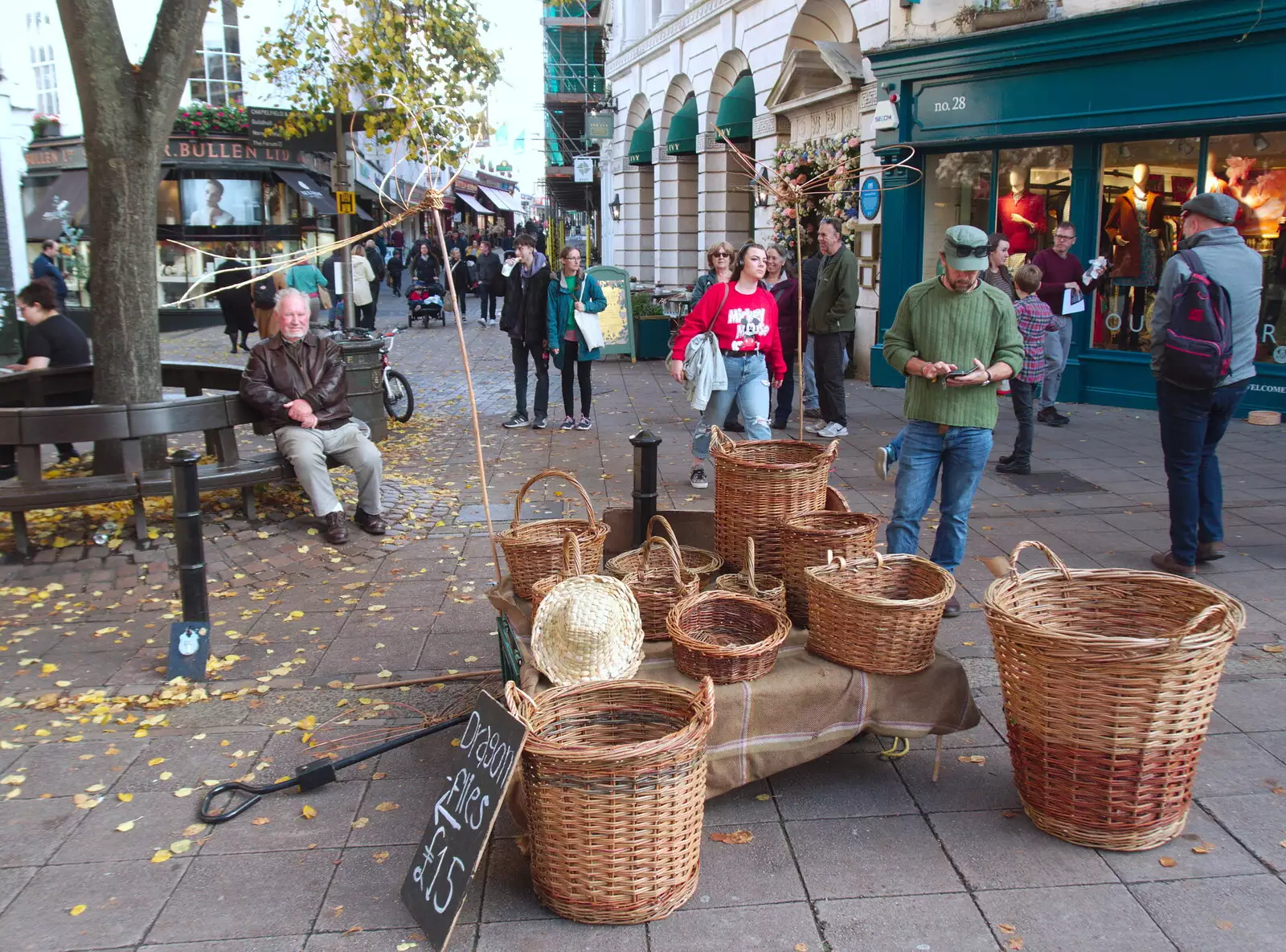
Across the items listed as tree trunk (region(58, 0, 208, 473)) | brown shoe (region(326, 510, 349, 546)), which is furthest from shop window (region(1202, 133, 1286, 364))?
tree trunk (region(58, 0, 208, 473))

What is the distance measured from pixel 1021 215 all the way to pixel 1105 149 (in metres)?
1.19

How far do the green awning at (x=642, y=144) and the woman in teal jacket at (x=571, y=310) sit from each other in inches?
587

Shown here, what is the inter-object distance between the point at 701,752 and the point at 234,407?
15.6 feet

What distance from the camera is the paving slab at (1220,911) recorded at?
2.80 m

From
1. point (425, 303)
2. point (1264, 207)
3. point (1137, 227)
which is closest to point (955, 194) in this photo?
point (1137, 227)

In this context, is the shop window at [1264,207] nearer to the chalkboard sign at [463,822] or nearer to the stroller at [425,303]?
the chalkboard sign at [463,822]

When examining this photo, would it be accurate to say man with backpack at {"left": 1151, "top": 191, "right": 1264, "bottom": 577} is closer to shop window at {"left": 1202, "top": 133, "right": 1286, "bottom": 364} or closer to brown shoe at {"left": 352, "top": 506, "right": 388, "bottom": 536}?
brown shoe at {"left": 352, "top": 506, "right": 388, "bottom": 536}

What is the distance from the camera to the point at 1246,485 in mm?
7902

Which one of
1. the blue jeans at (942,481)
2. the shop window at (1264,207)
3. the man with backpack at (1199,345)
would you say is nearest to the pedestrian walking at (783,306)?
the shop window at (1264,207)

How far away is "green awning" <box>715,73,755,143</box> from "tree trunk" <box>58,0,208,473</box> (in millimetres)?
12125

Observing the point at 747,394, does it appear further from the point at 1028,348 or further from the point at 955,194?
the point at 955,194

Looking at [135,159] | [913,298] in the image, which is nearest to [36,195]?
[135,159]

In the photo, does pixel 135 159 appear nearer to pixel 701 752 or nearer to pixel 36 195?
pixel 701 752

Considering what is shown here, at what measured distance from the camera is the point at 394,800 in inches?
144
